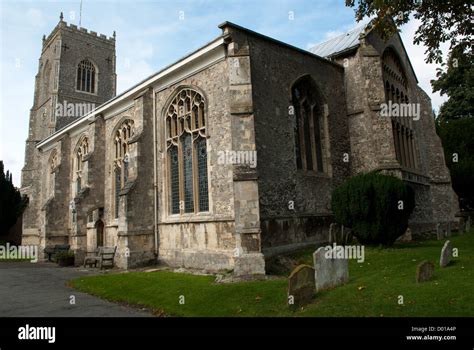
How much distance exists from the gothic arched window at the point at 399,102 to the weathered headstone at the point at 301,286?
41.4 ft

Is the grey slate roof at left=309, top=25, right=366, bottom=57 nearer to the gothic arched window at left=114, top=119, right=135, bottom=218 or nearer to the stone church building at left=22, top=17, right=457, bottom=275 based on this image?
the stone church building at left=22, top=17, right=457, bottom=275

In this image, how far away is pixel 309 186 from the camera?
14.2 m

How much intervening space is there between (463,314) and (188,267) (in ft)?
31.0

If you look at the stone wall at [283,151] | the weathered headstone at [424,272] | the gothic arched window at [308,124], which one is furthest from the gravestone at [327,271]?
the gothic arched window at [308,124]

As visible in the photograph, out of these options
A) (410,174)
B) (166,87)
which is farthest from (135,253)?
(410,174)

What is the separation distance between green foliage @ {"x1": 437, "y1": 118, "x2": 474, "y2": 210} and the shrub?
15.9m

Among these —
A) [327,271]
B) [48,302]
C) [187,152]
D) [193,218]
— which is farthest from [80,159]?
[327,271]

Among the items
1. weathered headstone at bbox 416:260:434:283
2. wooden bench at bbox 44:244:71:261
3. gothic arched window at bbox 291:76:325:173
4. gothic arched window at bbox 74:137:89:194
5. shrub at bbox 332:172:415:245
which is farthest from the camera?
gothic arched window at bbox 74:137:89:194

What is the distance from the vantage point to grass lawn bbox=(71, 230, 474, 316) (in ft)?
20.6

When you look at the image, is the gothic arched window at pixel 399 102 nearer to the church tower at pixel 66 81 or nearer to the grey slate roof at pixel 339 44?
the grey slate roof at pixel 339 44

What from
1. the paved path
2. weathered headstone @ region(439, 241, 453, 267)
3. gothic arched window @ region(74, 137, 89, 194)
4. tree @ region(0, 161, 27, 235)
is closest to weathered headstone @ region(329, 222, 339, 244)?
weathered headstone @ region(439, 241, 453, 267)

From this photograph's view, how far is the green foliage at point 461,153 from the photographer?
2530 cm

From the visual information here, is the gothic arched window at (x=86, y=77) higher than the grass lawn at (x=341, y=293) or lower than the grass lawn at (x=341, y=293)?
higher
